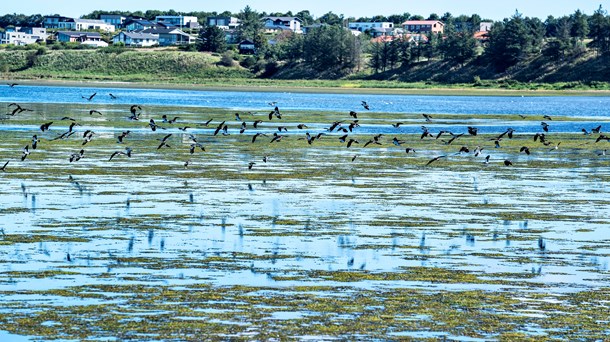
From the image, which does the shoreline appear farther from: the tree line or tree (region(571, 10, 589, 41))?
tree (region(571, 10, 589, 41))

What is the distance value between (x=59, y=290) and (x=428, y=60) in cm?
15971

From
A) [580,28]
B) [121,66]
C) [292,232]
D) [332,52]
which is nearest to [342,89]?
[332,52]

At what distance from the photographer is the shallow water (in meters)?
20.5

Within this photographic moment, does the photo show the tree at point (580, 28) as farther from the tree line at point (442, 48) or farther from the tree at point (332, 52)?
the tree at point (332, 52)

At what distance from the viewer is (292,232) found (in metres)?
27.7

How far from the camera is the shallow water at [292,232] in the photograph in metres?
20.5

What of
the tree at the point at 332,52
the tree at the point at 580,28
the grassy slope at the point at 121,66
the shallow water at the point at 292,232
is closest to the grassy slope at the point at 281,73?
the grassy slope at the point at 121,66

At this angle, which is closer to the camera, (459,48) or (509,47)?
(509,47)

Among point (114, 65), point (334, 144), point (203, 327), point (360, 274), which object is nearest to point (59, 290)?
point (203, 327)

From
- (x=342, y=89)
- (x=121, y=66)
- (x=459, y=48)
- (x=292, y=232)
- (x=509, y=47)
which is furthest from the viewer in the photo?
(x=121, y=66)

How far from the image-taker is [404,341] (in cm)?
1781

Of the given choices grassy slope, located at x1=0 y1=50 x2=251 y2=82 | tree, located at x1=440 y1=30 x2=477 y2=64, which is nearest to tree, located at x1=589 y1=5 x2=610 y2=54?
tree, located at x1=440 y1=30 x2=477 y2=64

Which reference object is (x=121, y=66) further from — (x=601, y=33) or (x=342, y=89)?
(x=601, y=33)

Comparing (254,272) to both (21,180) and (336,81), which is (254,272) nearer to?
(21,180)
